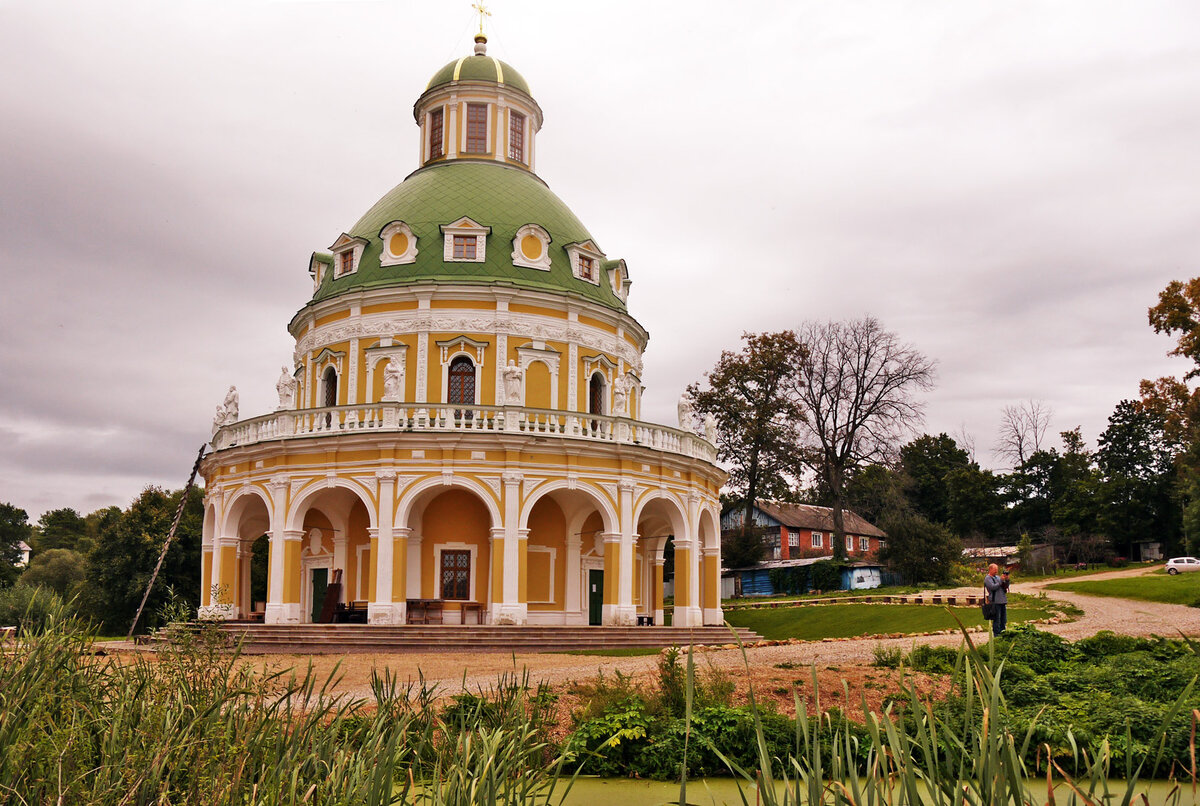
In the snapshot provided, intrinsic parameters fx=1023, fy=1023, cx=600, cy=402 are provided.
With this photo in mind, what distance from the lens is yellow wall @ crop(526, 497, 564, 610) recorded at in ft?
100

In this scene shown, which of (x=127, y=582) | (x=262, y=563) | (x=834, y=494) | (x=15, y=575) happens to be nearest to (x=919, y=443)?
(x=834, y=494)

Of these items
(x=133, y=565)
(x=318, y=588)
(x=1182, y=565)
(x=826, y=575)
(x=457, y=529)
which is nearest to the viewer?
(x=457, y=529)

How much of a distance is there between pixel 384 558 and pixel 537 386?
27.4 feet

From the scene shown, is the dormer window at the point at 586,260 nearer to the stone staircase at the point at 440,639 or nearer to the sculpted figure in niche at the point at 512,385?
the sculpted figure in niche at the point at 512,385

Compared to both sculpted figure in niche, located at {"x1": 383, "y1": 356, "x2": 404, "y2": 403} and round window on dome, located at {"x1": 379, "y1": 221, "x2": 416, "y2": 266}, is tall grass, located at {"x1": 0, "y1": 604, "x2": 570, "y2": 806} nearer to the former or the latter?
sculpted figure in niche, located at {"x1": 383, "y1": 356, "x2": 404, "y2": 403}

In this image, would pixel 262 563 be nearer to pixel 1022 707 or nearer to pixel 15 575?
pixel 15 575

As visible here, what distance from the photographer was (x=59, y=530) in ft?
303

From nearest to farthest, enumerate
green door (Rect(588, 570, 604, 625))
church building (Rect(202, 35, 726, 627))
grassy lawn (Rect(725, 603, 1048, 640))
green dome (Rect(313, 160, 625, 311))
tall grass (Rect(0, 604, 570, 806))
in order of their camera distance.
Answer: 1. tall grass (Rect(0, 604, 570, 806))
2. grassy lawn (Rect(725, 603, 1048, 640))
3. church building (Rect(202, 35, 726, 627))
4. green door (Rect(588, 570, 604, 625))
5. green dome (Rect(313, 160, 625, 311))

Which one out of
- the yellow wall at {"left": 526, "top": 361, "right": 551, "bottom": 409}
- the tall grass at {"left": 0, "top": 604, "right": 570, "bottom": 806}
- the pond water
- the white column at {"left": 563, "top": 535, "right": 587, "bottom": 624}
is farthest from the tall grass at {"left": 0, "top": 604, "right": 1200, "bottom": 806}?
the yellow wall at {"left": 526, "top": 361, "right": 551, "bottom": 409}

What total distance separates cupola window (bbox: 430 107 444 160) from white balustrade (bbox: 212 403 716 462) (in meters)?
13.3

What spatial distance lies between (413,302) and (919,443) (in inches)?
2162

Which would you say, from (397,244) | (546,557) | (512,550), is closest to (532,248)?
(397,244)

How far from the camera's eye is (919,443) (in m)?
78.1

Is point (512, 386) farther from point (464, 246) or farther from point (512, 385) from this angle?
point (464, 246)
